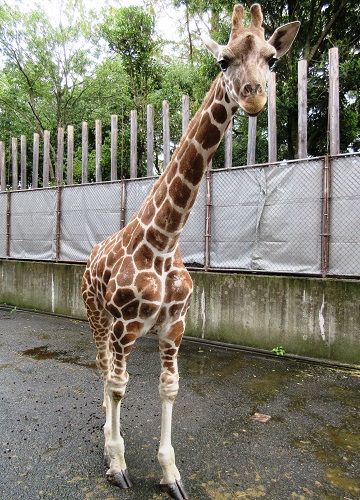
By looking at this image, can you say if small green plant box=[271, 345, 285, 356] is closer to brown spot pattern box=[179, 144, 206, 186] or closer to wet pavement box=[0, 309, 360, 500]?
wet pavement box=[0, 309, 360, 500]

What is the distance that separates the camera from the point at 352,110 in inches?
394

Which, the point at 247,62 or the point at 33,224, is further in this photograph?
the point at 33,224

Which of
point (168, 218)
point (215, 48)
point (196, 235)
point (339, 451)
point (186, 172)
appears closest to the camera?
point (215, 48)

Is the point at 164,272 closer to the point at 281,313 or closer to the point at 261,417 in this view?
the point at 261,417

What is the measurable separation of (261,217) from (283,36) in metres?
3.95

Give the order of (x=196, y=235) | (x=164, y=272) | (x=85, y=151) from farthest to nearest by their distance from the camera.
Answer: (x=85, y=151) < (x=196, y=235) < (x=164, y=272)

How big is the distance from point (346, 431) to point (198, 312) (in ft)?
11.2

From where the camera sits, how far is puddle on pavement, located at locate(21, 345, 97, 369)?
17.6 feet

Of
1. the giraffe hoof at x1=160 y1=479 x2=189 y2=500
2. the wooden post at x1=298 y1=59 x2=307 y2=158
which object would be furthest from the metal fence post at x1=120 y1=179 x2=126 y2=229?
the giraffe hoof at x1=160 y1=479 x2=189 y2=500

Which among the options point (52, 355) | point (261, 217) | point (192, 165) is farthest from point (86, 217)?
point (192, 165)

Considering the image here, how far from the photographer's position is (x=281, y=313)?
5.73 m

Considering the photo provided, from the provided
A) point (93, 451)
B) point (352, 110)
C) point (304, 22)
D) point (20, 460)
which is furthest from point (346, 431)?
point (304, 22)

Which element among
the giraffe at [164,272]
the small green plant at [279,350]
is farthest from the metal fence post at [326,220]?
the giraffe at [164,272]

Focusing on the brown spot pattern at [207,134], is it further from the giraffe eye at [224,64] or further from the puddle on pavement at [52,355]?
the puddle on pavement at [52,355]
